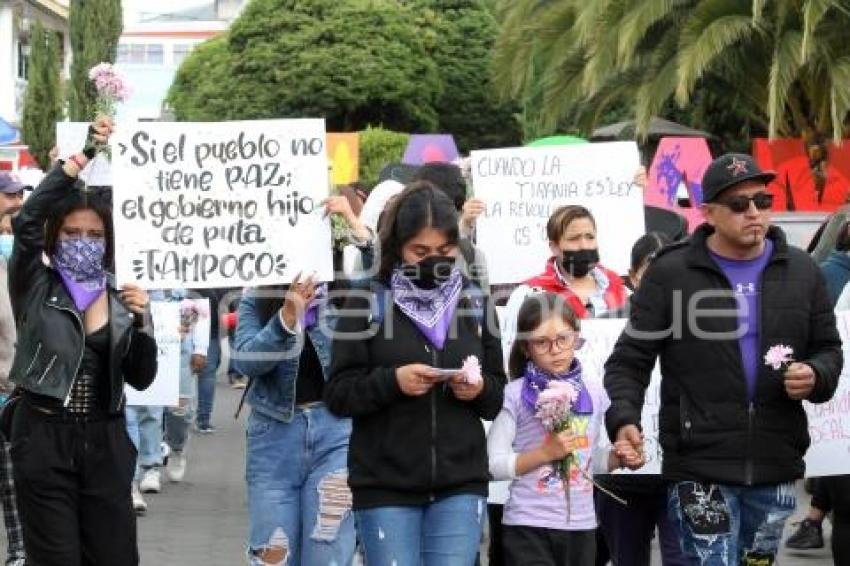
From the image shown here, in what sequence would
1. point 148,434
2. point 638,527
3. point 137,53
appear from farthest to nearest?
1. point 137,53
2. point 148,434
3. point 638,527

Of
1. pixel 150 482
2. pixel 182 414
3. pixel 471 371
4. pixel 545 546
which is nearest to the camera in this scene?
pixel 471 371

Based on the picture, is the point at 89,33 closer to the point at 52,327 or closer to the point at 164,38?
the point at 52,327

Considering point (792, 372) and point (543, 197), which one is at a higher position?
point (543, 197)

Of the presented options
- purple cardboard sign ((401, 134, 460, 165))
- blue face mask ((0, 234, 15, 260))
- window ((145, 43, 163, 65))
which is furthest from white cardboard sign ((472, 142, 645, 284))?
window ((145, 43, 163, 65))

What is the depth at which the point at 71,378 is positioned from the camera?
6375 millimetres

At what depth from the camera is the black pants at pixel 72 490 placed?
251 inches

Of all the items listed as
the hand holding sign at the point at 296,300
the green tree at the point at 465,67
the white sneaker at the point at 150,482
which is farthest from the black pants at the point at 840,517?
the green tree at the point at 465,67

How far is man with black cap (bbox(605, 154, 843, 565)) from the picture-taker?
6008 mm

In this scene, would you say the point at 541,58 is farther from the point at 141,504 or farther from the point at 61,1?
the point at 61,1

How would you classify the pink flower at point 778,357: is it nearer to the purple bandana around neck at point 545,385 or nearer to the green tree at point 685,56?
the purple bandana around neck at point 545,385

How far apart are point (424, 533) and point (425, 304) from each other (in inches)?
27.4

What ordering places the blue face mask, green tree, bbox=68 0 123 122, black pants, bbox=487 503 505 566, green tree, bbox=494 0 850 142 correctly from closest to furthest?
black pants, bbox=487 503 505 566
the blue face mask
green tree, bbox=494 0 850 142
green tree, bbox=68 0 123 122

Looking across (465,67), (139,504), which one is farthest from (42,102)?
(139,504)

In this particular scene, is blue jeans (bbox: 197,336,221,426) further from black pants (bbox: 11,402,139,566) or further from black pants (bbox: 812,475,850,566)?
black pants (bbox: 11,402,139,566)
